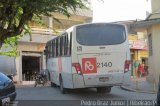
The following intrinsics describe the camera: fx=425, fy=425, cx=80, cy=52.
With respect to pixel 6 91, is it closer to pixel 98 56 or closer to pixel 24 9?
pixel 24 9

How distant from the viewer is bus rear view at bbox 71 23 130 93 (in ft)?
57.2

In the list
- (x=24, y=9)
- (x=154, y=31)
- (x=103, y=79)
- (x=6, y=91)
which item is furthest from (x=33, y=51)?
(x=6, y=91)

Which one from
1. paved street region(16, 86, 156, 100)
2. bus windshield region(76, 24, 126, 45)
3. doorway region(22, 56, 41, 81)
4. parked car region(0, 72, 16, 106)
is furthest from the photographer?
doorway region(22, 56, 41, 81)

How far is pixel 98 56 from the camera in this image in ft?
57.6

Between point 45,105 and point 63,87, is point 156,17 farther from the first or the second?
point 45,105

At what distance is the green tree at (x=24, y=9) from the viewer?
1246cm

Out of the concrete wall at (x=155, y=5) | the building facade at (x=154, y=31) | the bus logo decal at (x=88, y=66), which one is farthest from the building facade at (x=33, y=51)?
the bus logo decal at (x=88, y=66)

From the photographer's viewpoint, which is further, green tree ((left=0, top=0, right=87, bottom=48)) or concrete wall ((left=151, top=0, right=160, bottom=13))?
concrete wall ((left=151, top=0, right=160, bottom=13))

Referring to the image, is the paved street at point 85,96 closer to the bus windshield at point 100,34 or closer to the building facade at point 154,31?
the bus windshield at point 100,34

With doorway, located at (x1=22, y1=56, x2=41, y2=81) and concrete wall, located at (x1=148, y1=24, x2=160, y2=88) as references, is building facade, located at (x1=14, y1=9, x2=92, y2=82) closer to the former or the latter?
doorway, located at (x1=22, y1=56, x2=41, y2=81)

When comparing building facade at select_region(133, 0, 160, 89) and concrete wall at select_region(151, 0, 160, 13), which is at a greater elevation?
concrete wall at select_region(151, 0, 160, 13)

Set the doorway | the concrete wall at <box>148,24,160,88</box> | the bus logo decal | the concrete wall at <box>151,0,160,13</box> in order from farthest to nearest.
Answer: the doorway < the concrete wall at <box>148,24,160,88</box> < the concrete wall at <box>151,0,160,13</box> < the bus logo decal

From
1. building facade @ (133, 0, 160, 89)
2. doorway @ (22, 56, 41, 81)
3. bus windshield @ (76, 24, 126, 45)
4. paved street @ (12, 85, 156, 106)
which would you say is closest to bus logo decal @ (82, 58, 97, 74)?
bus windshield @ (76, 24, 126, 45)

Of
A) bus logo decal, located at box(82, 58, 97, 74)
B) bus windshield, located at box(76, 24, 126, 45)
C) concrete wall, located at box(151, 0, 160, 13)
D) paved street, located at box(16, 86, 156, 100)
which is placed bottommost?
paved street, located at box(16, 86, 156, 100)
